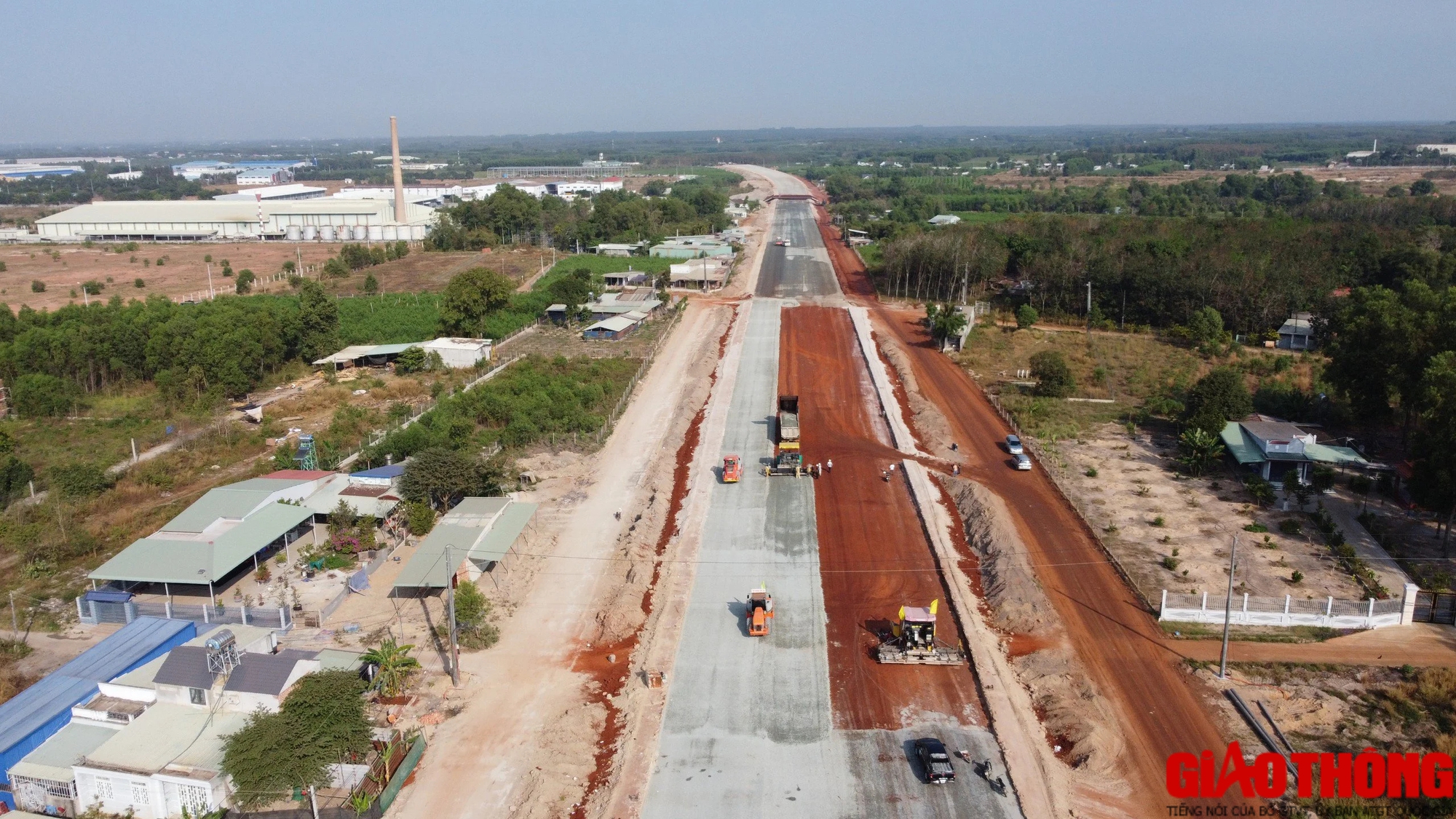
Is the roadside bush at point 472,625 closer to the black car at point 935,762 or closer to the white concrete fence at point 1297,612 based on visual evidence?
the black car at point 935,762

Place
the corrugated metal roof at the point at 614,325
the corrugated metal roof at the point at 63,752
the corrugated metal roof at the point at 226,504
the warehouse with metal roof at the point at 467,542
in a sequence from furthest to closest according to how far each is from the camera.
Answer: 1. the corrugated metal roof at the point at 614,325
2. the corrugated metal roof at the point at 226,504
3. the warehouse with metal roof at the point at 467,542
4. the corrugated metal roof at the point at 63,752

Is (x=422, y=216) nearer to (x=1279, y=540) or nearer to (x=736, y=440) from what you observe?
(x=736, y=440)

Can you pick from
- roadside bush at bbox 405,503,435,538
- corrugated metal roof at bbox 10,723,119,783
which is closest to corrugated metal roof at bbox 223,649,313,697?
corrugated metal roof at bbox 10,723,119,783

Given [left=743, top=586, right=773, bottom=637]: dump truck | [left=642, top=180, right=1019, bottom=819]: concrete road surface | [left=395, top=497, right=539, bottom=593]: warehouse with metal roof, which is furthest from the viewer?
[left=395, top=497, right=539, bottom=593]: warehouse with metal roof

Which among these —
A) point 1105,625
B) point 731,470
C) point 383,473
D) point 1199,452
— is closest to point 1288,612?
point 1105,625

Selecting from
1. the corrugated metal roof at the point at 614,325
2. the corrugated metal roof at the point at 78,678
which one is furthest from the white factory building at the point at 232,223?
the corrugated metal roof at the point at 78,678

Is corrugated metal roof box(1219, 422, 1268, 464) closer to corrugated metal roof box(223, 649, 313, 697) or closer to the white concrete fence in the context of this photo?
the white concrete fence

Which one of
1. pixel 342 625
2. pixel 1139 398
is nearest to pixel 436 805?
pixel 342 625
